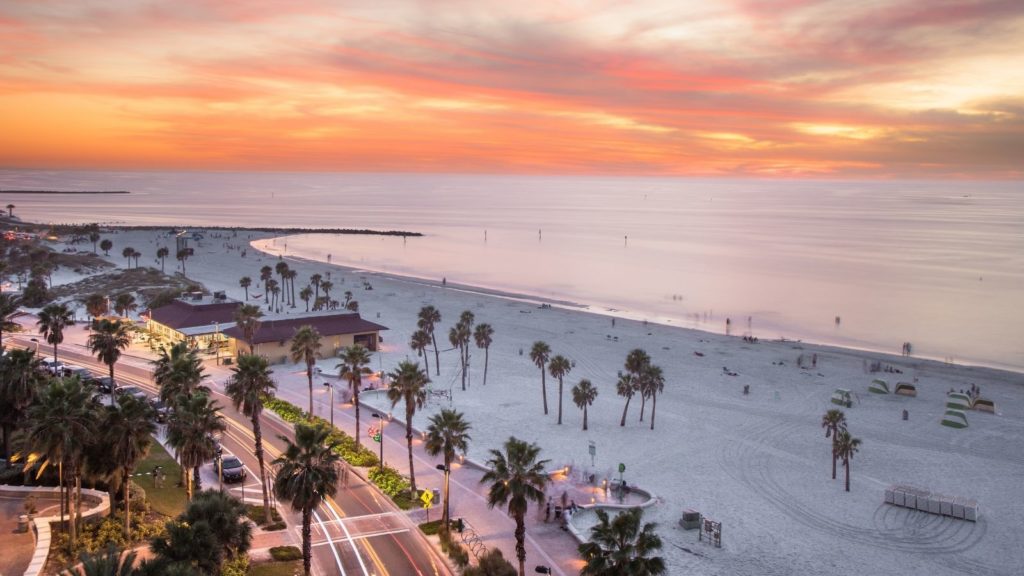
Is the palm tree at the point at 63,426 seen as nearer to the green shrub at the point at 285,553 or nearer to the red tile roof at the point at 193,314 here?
the green shrub at the point at 285,553

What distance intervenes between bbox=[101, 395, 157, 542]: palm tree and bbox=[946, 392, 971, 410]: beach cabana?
6006 cm

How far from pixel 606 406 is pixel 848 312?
69.6 m

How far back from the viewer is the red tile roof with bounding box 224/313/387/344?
68.9m

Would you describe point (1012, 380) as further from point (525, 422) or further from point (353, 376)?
point (353, 376)

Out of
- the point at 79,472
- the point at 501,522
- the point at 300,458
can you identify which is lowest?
the point at 501,522

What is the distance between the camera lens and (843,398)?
2355 inches

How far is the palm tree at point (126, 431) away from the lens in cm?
2947

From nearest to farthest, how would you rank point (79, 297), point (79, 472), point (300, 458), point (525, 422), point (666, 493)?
1. point (300, 458)
2. point (79, 472)
3. point (666, 493)
4. point (525, 422)
5. point (79, 297)

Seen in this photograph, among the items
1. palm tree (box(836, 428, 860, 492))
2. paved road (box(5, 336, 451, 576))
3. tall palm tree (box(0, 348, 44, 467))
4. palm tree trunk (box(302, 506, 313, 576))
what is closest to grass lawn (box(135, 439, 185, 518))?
paved road (box(5, 336, 451, 576))

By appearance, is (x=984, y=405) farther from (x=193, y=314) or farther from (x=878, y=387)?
(x=193, y=314)

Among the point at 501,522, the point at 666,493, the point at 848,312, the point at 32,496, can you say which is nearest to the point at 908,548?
the point at 666,493

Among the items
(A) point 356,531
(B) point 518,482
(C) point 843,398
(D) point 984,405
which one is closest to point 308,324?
(A) point 356,531

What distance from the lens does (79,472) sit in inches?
1174

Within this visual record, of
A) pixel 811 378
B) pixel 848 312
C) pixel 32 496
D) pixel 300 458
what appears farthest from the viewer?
pixel 848 312
